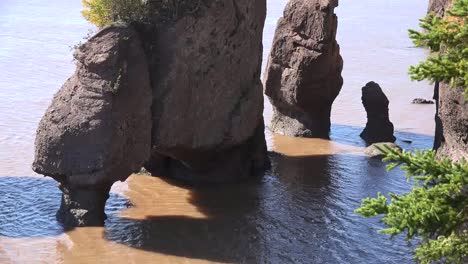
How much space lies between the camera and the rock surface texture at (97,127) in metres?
14.2

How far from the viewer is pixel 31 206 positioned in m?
15.7

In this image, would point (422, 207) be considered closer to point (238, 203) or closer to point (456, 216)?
point (456, 216)

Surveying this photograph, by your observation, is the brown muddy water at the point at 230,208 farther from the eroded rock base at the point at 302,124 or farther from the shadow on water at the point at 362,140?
the eroded rock base at the point at 302,124

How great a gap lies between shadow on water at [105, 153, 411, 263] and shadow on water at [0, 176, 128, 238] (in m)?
1.07

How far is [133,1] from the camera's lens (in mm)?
15523

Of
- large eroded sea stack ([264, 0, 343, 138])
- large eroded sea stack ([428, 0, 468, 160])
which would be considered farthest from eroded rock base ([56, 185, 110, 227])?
large eroded sea stack ([264, 0, 343, 138])

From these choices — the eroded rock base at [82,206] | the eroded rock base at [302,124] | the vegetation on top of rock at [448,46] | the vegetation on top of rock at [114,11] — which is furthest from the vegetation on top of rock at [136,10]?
the vegetation on top of rock at [448,46]

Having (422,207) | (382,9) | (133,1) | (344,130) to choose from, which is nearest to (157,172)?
(133,1)

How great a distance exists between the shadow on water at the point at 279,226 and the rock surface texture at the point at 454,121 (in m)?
1.89

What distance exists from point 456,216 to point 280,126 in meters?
17.0

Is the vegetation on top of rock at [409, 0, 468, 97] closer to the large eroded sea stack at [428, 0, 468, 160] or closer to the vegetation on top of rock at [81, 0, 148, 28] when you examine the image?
the large eroded sea stack at [428, 0, 468, 160]

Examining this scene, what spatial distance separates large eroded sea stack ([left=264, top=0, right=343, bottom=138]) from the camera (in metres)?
21.5

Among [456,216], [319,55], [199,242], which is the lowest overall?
[199,242]

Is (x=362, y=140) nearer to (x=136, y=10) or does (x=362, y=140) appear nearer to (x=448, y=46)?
(x=136, y=10)
